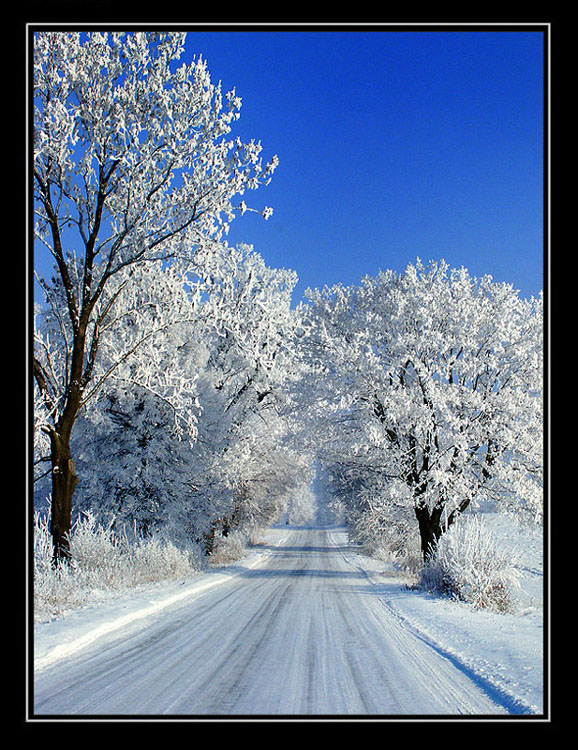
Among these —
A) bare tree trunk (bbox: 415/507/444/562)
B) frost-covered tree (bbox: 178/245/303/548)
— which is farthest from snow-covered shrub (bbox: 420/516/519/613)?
frost-covered tree (bbox: 178/245/303/548)

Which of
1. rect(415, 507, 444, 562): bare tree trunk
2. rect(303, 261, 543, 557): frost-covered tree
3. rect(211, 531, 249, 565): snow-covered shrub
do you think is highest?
rect(303, 261, 543, 557): frost-covered tree

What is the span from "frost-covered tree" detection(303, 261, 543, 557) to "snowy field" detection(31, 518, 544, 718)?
230 inches

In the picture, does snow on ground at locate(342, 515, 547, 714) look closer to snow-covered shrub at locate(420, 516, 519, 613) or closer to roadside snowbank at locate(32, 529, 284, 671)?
snow-covered shrub at locate(420, 516, 519, 613)

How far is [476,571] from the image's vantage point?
38.6 feet

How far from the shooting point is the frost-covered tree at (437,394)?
1639cm

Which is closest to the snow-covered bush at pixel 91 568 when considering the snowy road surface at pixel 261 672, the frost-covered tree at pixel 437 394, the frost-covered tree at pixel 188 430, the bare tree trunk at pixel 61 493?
the bare tree trunk at pixel 61 493

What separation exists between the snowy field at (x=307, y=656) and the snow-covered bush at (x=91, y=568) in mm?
425

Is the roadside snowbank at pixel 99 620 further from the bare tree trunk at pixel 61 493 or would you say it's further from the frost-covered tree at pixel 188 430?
the frost-covered tree at pixel 188 430

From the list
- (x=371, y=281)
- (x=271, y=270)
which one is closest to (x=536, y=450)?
(x=371, y=281)

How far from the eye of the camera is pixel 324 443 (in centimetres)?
1912

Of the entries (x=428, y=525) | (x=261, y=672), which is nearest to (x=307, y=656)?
(x=261, y=672)

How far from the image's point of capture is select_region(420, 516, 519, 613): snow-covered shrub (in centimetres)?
1159

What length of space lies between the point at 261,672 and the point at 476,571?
8247 mm
